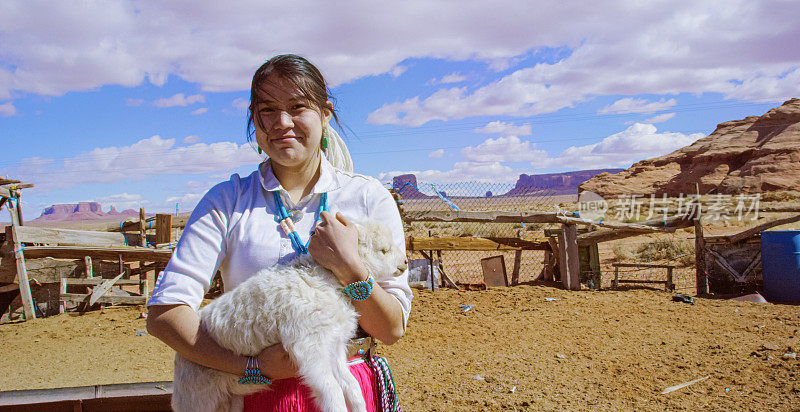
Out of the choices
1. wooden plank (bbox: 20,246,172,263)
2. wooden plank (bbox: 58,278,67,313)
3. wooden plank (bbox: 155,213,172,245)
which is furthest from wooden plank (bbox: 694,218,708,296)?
wooden plank (bbox: 58,278,67,313)

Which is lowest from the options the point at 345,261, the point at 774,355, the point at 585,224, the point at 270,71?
the point at 774,355

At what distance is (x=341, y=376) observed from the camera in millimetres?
1818

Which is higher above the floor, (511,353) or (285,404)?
(285,404)

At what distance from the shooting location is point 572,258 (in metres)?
10.8

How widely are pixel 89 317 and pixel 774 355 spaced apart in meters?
11.0

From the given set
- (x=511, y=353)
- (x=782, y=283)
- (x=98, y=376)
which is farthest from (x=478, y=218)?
(x=98, y=376)

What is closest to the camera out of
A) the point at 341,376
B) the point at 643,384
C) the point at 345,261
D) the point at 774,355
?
the point at 345,261

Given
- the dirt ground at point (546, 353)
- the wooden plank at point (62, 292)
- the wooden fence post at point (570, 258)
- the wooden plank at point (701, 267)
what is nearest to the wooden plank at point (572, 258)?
the wooden fence post at point (570, 258)

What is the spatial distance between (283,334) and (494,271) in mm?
10317

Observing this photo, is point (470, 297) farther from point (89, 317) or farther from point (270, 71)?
point (270, 71)

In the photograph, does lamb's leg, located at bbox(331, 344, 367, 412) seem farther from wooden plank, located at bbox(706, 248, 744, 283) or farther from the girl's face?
wooden plank, located at bbox(706, 248, 744, 283)

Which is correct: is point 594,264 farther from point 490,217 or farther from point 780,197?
point 780,197

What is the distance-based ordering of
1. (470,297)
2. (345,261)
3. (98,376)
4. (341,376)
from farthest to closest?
(470,297)
(98,376)
(341,376)
(345,261)

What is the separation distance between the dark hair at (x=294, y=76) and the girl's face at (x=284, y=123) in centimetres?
2
